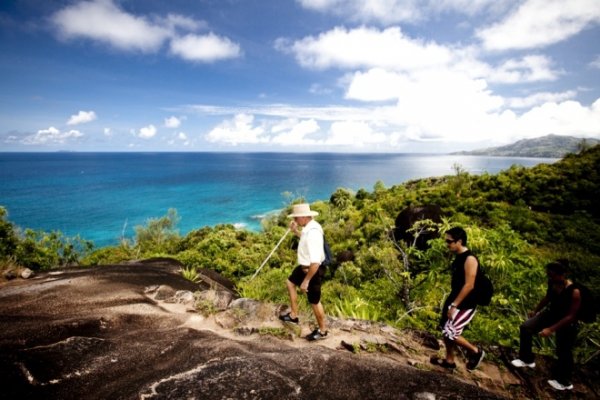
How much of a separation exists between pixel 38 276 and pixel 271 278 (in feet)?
30.2

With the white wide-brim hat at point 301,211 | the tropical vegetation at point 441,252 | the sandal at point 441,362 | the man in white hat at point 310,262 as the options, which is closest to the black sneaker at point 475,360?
the sandal at point 441,362

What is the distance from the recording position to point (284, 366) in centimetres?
490

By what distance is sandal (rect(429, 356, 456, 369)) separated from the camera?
5199 mm

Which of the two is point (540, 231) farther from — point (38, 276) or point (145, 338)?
point (38, 276)

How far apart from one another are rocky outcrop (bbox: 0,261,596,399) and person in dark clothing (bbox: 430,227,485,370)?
350 mm

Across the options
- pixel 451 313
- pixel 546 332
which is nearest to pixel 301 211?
pixel 451 313

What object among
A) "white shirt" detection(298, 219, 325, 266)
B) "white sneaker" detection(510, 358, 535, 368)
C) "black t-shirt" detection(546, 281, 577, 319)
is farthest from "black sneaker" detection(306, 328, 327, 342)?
"black t-shirt" detection(546, 281, 577, 319)

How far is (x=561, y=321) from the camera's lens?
193 inches

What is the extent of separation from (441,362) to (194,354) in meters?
4.39

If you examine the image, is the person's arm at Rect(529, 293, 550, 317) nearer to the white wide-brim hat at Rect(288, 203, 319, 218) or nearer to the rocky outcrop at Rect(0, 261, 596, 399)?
the rocky outcrop at Rect(0, 261, 596, 399)

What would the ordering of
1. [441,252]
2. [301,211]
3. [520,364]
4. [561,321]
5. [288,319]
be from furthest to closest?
[441,252]
[288,319]
[301,211]
[520,364]
[561,321]

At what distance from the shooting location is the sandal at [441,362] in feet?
17.1

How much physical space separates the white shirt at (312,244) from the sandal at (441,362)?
8.75ft

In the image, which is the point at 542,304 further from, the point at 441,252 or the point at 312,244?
the point at 312,244
